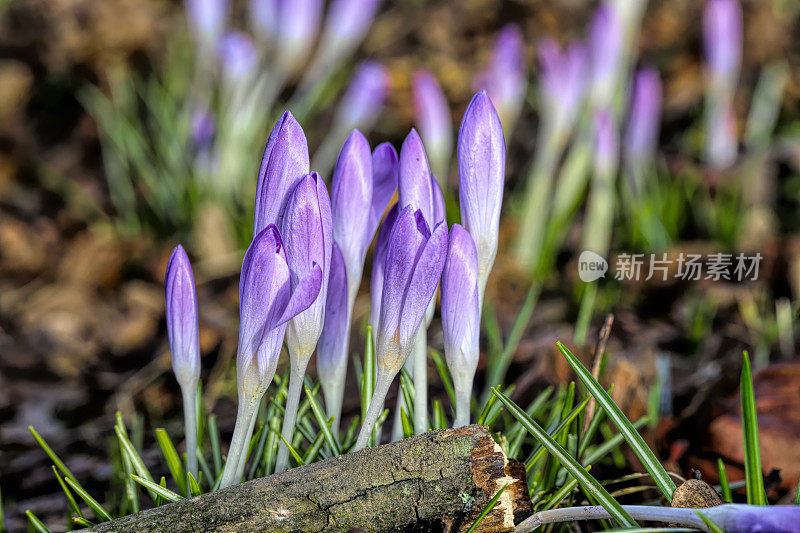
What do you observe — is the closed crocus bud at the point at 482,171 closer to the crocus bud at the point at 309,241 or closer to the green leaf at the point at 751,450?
the crocus bud at the point at 309,241

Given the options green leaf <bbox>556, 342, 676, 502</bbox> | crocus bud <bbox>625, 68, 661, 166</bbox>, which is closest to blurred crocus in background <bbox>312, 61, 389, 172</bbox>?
crocus bud <bbox>625, 68, 661, 166</bbox>

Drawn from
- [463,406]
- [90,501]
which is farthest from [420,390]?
[90,501]

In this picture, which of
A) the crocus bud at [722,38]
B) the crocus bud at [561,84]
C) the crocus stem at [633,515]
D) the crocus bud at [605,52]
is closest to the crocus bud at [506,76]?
the crocus bud at [561,84]

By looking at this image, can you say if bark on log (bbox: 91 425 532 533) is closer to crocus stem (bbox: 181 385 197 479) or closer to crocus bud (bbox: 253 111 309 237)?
crocus stem (bbox: 181 385 197 479)

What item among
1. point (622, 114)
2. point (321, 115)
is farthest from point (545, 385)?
point (321, 115)

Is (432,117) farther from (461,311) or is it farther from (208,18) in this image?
(461,311)

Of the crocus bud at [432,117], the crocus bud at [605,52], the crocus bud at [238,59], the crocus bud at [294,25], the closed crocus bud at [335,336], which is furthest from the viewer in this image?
the crocus bud at [238,59]

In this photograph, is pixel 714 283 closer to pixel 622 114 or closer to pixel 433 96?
pixel 622 114
